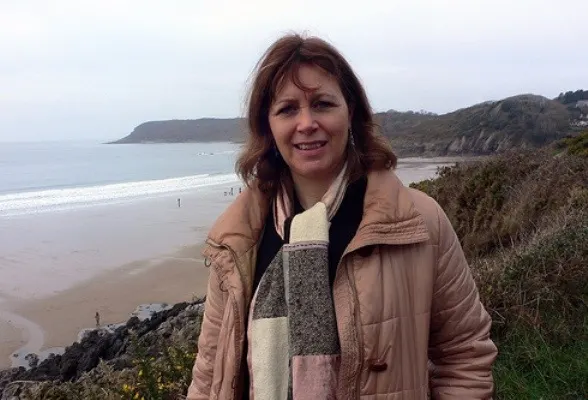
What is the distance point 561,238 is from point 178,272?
1100 centimetres

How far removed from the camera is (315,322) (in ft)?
5.92

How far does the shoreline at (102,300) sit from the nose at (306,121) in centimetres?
916

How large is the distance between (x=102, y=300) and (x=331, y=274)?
449 inches

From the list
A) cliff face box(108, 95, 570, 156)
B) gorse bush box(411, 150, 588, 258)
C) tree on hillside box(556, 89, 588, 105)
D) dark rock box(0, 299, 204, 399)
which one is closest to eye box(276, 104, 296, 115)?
gorse bush box(411, 150, 588, 258)

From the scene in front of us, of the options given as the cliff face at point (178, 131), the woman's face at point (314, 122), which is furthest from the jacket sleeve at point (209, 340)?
the cliff face at point (178, 131)

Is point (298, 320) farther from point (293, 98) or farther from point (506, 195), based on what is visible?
point (506, 195)

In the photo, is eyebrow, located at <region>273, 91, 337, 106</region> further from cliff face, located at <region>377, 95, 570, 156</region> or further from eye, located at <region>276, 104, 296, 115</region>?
cliff face, located at <region>377, 95, 570, 156</region>

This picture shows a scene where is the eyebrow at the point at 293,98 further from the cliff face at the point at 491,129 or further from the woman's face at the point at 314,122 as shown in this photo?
the cliff face at the point at 491,129

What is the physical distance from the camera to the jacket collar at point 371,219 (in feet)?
5.85

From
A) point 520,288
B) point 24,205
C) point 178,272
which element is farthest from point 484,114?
point 520,288

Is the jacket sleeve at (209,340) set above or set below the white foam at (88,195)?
above

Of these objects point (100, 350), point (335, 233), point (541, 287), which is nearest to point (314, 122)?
point (335, 233)

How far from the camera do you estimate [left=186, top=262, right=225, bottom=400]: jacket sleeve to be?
207 cm

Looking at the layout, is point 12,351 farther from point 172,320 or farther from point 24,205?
point 24,205
